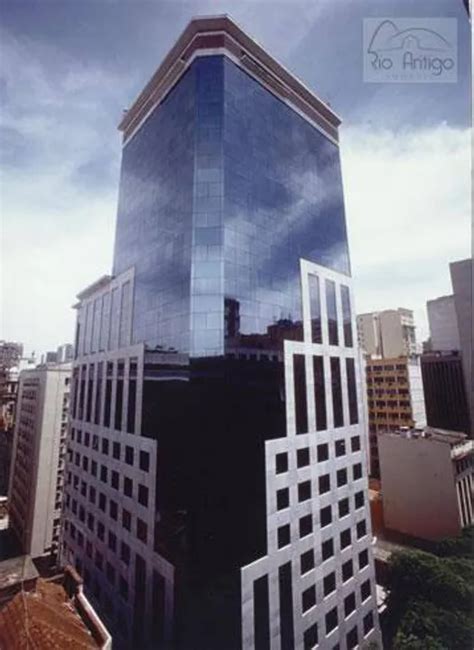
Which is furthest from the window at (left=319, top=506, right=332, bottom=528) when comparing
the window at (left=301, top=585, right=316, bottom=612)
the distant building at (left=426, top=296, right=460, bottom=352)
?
the distant building at (left=426, top=296, right=460, bottom=352)

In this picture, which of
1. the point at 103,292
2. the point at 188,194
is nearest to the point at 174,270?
the point at 188,194

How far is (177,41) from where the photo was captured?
27078mm

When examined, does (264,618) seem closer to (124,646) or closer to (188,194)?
(124,646)

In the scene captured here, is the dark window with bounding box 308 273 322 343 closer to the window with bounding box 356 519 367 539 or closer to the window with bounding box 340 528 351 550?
the window with bounding box 340 528 351 550

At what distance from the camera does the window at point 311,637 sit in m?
21.9

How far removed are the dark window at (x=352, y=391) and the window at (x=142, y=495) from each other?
52.9ft

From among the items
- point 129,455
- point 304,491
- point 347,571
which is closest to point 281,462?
point 304,491

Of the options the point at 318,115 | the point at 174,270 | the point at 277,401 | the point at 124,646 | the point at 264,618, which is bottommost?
the point at 124,646

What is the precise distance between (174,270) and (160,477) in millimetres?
12456

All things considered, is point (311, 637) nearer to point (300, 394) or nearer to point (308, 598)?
point (308, 598)

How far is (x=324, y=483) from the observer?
2577cm

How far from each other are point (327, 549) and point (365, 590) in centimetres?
664

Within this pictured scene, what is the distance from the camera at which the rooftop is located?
25.8 metres

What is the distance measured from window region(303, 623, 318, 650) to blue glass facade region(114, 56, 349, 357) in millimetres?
16708
